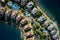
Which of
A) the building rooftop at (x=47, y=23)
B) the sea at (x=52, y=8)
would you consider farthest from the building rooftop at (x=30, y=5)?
the building rooftop at (x=47, y=23)

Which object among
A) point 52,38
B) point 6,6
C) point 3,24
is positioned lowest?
point 52,38

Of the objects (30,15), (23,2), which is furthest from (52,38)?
(23,2)

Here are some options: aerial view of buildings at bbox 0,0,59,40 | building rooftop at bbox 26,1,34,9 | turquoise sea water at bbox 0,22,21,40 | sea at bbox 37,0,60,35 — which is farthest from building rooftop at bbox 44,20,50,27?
turquoise sea water at bbox 0,22,21,40

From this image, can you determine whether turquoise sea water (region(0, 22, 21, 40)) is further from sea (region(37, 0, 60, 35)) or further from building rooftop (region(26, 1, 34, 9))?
sea (region(37, 0, 60, 35))

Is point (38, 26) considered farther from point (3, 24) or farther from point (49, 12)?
point (3, 24)

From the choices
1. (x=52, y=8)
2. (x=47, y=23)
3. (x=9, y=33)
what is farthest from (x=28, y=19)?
(x=52, y=8)

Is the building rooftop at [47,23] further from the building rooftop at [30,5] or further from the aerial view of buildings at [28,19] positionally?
the building rooftop at [30,5]
